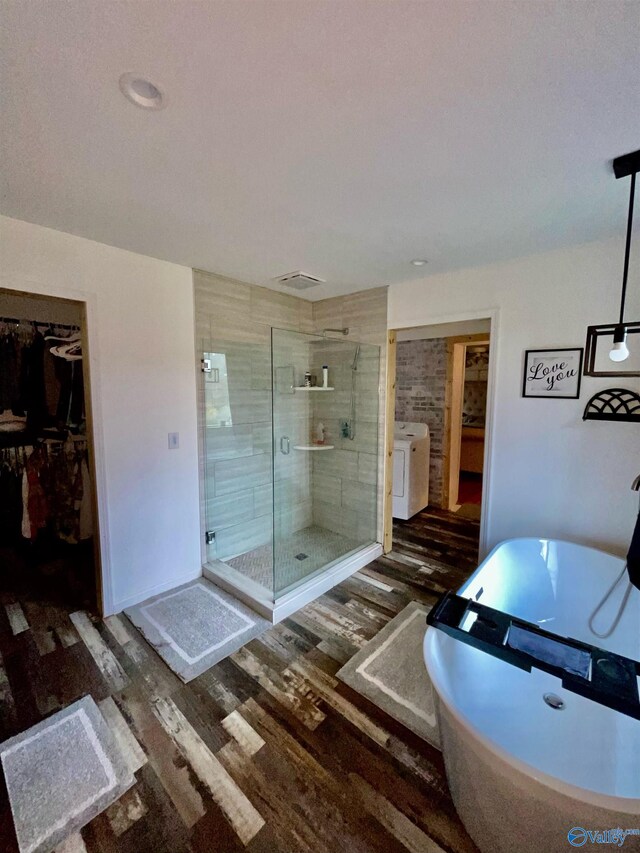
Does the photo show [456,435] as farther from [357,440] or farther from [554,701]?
[554,701]

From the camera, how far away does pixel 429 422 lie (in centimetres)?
483

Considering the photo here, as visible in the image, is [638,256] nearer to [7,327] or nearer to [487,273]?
[487,273]

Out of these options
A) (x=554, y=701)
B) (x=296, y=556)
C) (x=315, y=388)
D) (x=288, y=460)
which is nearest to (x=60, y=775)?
(x=296, y=556)

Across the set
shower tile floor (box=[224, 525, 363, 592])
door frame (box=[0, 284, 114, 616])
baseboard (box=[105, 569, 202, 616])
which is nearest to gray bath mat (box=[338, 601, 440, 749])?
shower tile floor (box=[224, 525, 363, 592])

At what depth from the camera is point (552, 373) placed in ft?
7.84

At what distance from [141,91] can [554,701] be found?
3.00 meters

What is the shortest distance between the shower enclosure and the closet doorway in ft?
3.68

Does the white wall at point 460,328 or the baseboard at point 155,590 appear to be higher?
the white wall at point 460,328

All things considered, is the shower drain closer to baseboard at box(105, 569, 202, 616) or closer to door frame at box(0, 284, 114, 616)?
baseboard at box(105, 569, 202, 616)

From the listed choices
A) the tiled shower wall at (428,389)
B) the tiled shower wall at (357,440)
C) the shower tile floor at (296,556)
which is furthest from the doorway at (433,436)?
the shower tile floor at (296,556)

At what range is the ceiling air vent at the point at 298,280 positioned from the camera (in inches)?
111

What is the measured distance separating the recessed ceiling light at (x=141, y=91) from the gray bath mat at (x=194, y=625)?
256 centimetres

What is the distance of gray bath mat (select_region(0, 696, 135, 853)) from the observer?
1298 millimetres

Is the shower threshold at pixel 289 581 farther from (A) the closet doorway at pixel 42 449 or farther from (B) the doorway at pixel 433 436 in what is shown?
(A) the closet doorway at pixel 42 449
